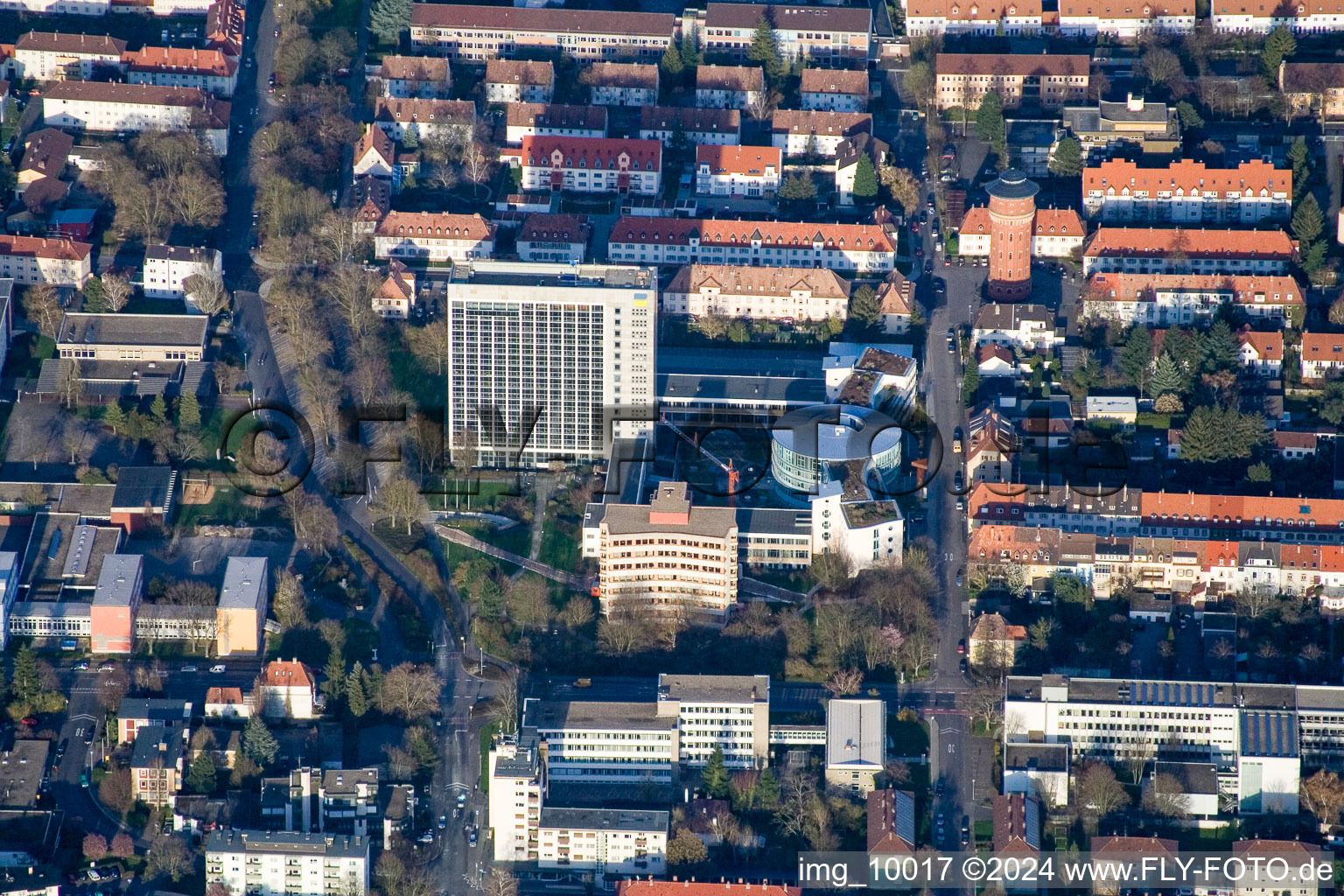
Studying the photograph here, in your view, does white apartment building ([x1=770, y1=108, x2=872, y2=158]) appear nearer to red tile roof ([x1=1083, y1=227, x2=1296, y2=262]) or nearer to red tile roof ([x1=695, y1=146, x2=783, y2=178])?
red tile roof ([x1=695, y1=146, x2=783, y2=178])

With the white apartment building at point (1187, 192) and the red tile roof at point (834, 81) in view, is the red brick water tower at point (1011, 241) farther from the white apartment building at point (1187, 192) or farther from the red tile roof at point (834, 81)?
the red tile roof at point (834, 81)

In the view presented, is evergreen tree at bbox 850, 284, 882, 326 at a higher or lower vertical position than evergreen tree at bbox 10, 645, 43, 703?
higher

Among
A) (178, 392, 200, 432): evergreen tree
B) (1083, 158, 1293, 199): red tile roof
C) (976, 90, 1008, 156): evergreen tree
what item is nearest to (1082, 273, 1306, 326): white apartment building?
(1083, 158, 1293, 199): red tile roof

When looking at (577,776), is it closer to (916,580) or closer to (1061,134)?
(916,580)

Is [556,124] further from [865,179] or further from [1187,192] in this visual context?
[1187,192]

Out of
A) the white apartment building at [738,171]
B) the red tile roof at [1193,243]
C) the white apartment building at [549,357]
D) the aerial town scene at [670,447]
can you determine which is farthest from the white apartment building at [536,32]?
the white apartment building at [549,357]

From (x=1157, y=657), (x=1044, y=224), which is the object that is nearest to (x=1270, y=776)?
(x=1157, y=657)
